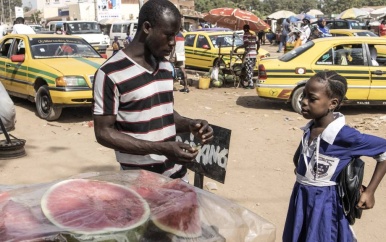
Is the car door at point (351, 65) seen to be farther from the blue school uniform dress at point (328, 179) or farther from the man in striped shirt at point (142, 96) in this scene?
the man in striped shirt at point (142, 96)

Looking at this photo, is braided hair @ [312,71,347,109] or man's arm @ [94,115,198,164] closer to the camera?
man's arm @ [94,115,198,164]

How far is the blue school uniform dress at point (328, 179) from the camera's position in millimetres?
2652

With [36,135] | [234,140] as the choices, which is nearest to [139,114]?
[234,140]

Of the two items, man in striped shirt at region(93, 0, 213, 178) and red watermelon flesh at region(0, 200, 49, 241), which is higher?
man in striped shirt at region(93, 0, 213, 178)

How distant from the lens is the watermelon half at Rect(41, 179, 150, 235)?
1432 mm

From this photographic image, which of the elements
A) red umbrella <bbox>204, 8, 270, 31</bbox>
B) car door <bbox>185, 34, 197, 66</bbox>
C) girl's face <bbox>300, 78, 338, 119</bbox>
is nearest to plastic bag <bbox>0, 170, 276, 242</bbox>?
girl's face <bbox>300, 78, 338, 119</bbox>

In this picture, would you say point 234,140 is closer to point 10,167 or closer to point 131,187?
point 10,167

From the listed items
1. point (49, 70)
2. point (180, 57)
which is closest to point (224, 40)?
point (180, 57)

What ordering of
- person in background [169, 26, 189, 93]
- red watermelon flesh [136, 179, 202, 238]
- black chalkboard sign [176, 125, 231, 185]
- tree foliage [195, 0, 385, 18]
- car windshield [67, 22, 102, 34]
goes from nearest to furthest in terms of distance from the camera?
red watermelon flesh [136, 179, 202, 238], black chalkboard sign [176, 125, 231, 185], person in background [169, 26, 189, 93], car windshield [67, 22, 102, 34], tree foliage [195, 0, 385, 18]

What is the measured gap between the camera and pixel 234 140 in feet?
24.4

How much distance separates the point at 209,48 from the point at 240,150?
322 inches

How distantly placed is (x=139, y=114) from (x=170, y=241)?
2.92 feet

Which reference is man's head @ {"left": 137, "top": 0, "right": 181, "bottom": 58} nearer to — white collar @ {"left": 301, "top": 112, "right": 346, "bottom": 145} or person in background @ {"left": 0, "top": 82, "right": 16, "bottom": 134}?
white collar @ {"left": 301, "top": 112, "right": 346, "bottom": 145}

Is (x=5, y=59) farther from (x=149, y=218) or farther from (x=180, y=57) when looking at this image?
(x=149, y=218)
